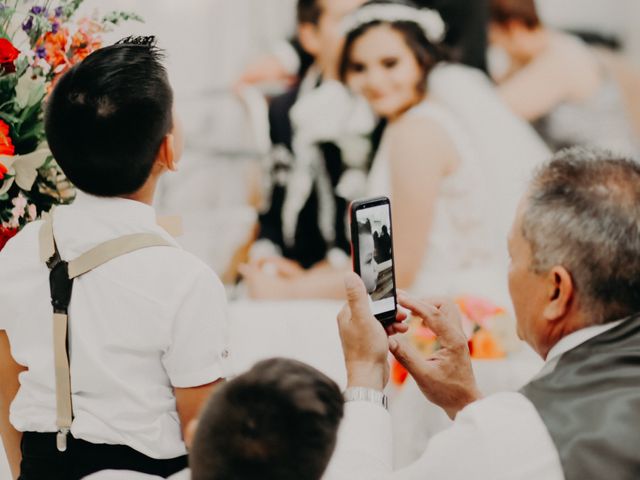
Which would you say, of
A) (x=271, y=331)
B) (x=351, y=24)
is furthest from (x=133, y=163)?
(x=351, y=24)

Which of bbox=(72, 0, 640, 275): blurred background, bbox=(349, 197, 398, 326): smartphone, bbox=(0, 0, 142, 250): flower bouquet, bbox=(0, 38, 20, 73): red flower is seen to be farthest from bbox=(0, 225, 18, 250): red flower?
bbox=(72, 0, 640, 275): blurred background

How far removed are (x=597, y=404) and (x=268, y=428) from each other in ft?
1.43

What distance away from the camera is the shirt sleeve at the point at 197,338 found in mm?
1179

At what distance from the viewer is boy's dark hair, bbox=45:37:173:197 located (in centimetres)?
121

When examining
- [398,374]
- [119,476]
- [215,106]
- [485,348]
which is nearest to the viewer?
[119,476]

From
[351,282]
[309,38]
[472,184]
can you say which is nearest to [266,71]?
[309,38]

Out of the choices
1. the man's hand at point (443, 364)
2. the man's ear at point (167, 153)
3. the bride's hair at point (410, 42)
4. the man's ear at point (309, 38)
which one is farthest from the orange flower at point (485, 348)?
the man's ear at point (309, 38)

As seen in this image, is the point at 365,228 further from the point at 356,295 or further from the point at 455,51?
the point at 455,51

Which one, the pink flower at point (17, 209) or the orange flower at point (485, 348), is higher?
the pink flower at point (17, 209)

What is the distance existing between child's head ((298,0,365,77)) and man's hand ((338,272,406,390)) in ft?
8.90

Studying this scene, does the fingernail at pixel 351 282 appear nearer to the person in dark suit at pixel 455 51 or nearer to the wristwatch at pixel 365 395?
the wristwatch at pixel 365 395

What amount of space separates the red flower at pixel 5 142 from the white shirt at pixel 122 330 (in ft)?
0.78

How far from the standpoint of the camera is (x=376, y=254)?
53.9 inches

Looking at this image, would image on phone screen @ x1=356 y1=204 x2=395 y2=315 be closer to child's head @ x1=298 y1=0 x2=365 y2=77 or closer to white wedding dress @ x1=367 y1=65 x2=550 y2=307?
white wedding dress @ x1=367 y1=65 x2=550 y2=307
